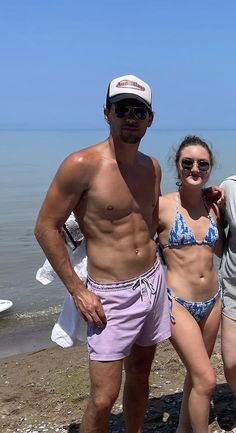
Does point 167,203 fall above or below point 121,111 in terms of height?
below

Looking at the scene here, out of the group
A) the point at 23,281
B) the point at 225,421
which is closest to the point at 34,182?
the point at 23,281

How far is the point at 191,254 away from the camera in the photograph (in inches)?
171

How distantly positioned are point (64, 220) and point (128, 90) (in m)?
0.99

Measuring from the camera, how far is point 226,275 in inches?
181

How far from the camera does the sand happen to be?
518 centimetres

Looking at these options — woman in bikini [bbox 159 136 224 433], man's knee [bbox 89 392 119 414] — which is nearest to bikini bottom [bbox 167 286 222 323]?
woman in bikini [bbox 159 136 224 433]

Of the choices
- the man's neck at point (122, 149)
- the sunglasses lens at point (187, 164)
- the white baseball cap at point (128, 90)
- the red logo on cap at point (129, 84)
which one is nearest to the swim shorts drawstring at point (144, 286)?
the man's neck at point (122, 149)

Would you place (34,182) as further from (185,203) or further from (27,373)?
(185,203)

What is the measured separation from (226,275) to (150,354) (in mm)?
952

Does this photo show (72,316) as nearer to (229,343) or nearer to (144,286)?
(144,286)

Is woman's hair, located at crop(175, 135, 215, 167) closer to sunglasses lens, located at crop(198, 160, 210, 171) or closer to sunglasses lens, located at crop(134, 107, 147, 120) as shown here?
sunglasses lens, located at crop(198, 160, 210, 171)

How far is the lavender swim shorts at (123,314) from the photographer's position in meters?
3.82

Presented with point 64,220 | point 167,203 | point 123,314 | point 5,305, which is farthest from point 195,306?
point 5,305

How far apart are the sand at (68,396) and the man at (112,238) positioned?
149cm
